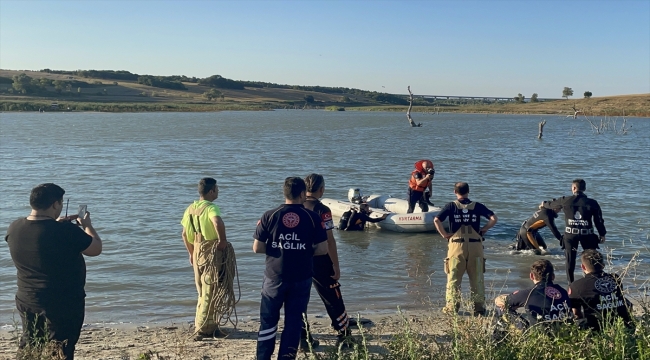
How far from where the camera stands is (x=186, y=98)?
117938 mm

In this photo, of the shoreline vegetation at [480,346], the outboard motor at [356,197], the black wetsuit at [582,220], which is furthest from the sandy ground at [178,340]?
the outboard motor at [356,197]

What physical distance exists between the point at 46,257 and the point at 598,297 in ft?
13.9

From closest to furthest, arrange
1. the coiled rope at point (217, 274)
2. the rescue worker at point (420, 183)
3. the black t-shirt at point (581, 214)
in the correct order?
the coiled rope at point (217, 274) < the black t-shirt at point (581, 214) < the rescue worker at point (420, 183)

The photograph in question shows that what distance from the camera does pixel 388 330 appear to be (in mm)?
6688

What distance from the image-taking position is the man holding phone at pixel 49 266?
4.34 metres

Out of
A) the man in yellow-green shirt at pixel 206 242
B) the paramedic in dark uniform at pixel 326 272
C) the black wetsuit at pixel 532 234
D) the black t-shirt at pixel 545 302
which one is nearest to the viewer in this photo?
the black t-shirt at pixel 545 302

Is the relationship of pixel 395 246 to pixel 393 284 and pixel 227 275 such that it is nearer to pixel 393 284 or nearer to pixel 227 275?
pixel 393 284

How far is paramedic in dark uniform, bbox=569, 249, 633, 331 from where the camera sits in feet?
16.4

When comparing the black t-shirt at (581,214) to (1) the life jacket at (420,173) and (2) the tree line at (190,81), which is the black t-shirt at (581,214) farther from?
(2) the tree line at (190,81)

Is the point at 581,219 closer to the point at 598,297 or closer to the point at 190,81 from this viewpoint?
the point at 598,297

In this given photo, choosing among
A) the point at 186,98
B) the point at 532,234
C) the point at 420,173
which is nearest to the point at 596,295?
the point at 532,234

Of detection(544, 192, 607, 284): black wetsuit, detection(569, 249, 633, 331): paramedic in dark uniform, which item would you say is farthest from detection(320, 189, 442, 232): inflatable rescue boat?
detection(569, 249, 633, 331): paramedic in dark uniform

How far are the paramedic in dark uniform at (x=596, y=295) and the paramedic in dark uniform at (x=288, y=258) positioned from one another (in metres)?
2.13

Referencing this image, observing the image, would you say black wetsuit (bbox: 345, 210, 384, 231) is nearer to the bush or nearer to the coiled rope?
the coiled rope
